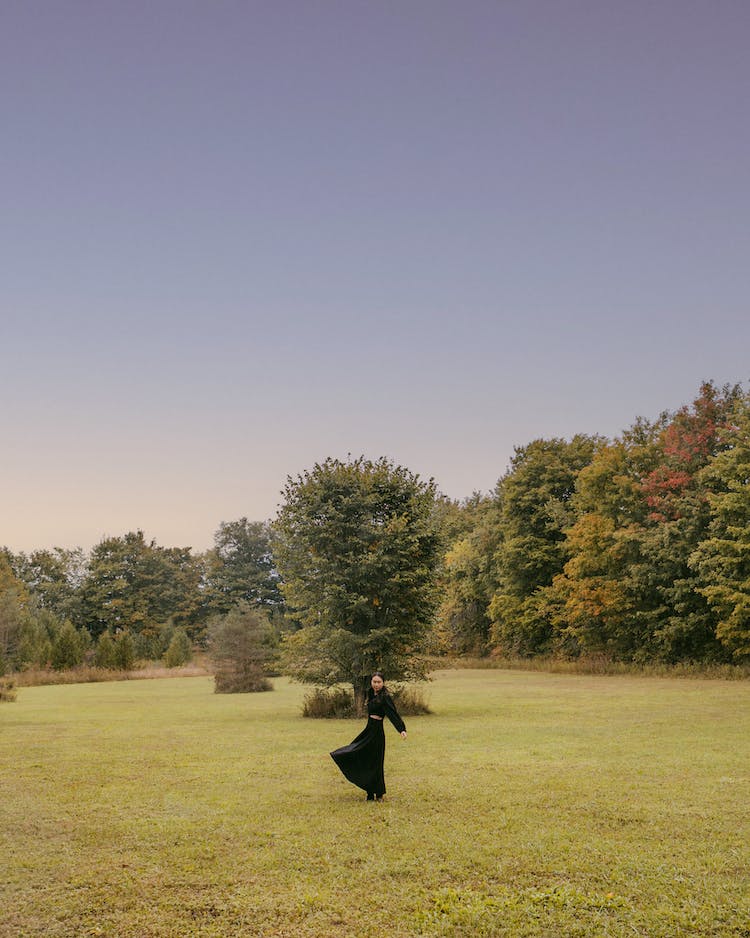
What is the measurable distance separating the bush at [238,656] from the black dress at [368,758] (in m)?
28.9

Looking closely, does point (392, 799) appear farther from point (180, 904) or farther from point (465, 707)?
point (465, 707)

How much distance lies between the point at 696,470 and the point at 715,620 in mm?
8303

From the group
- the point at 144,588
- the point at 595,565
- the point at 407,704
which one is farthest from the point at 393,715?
the point at 144,588

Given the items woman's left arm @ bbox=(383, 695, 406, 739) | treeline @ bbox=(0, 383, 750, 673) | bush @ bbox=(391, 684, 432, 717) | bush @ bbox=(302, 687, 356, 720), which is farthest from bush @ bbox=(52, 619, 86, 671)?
woman's left arm @ bbox=(383, 695, 406, 739)

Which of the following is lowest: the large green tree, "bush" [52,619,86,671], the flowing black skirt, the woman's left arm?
"bush" [52,619,86,671]

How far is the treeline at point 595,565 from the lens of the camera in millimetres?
39438

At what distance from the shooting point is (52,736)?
66.3 ft

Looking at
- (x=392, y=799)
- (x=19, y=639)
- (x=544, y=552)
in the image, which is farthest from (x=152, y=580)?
(x=392, y=799)

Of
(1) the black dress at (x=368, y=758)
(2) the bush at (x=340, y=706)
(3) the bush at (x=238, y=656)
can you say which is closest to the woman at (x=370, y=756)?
(1) the black dress at (x=368, y=758)

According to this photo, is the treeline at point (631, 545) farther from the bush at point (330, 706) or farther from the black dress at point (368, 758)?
the black dress at point (368, 758)

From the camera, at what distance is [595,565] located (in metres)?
49.8

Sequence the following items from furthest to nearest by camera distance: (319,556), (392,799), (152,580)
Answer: (152,580) → (319,556) → (392,799)

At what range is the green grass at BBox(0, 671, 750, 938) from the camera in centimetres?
703

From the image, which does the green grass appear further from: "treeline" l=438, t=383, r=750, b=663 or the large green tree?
"treeline" l=438, t=383, r=750, b=663
